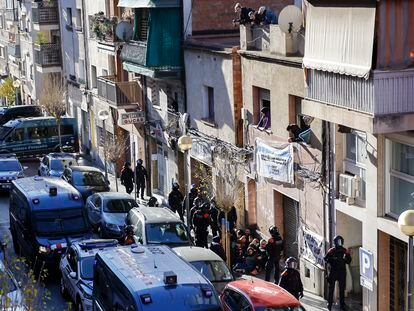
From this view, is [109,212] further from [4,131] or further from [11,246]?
[4,131]

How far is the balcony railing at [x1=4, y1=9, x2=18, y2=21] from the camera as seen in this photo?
6312cm

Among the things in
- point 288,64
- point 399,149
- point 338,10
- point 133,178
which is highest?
point 338,10

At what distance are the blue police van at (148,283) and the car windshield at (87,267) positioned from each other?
2.27 meters

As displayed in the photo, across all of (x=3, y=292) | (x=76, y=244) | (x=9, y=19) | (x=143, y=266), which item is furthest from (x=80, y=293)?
(x=9, y=19)

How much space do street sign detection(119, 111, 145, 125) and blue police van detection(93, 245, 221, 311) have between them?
60.4ft

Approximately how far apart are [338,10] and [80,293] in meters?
8.92

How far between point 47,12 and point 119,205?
26.9m

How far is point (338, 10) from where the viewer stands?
17.6m

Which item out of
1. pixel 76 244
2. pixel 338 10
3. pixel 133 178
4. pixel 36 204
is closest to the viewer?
pixel 338 10

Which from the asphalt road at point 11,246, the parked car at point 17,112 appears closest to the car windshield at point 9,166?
the asphalt road at point 11,246

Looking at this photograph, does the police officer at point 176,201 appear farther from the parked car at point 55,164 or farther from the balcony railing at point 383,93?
the balcony railing at point 383,93

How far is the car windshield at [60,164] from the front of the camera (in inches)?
1491

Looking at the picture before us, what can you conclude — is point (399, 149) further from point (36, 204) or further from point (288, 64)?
point (36, 204)

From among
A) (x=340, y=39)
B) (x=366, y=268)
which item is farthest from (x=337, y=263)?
(x=340, y=39)
